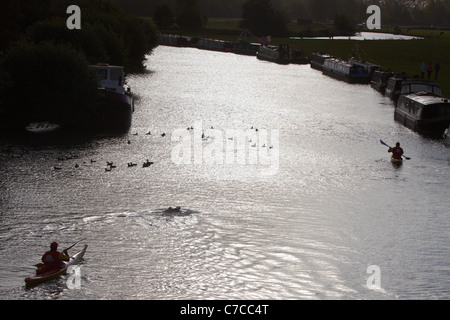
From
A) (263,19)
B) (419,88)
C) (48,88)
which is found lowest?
(419,88)

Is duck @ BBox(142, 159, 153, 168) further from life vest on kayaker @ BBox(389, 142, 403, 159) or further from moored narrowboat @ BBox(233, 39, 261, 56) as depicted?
moored narrowboat @ BBox(233, 39, 261, 56)

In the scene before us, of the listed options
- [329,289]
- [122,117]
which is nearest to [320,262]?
[329,289]

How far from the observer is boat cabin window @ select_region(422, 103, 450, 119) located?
5472cm

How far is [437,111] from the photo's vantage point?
54875 mm

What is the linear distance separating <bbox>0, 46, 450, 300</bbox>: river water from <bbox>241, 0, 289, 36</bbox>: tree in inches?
4807

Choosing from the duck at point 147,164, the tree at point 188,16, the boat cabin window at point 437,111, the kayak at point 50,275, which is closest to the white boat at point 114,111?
the duck at point 147,164

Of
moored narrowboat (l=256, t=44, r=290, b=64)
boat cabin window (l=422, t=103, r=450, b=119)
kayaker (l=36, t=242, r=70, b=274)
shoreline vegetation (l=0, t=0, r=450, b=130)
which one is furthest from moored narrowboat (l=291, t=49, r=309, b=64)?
kayaker (l=36, t=242, r=70, b=274)

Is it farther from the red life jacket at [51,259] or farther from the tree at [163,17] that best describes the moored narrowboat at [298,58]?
the red life jacket at [51,259]

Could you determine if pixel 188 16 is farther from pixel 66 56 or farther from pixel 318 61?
pixel 66 56

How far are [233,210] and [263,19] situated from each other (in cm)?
15097

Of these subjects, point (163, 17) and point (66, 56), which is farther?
point (163, 17)
